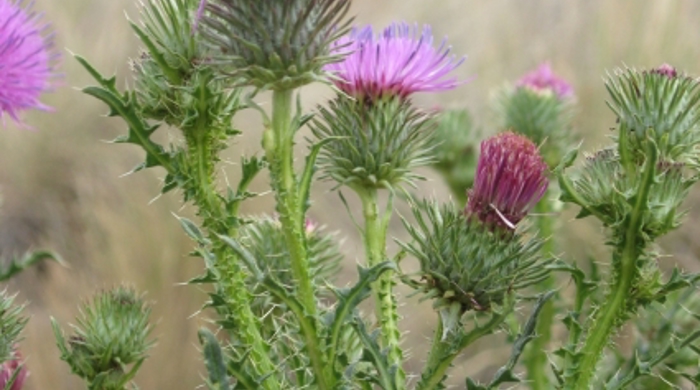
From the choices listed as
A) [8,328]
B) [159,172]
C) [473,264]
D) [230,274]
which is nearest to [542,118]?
[473,264]

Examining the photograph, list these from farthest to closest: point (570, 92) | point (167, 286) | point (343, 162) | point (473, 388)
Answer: point (167, 286)
point (570, 92)
point (343, 162)
point (473, 388)

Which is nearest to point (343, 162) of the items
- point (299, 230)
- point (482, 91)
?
point (299, 230)

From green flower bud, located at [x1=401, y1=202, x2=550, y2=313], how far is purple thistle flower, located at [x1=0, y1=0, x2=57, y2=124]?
1.45 metres

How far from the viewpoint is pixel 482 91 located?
407 inches

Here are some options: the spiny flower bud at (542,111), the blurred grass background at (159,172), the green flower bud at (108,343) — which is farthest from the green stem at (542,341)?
the green flower bud at (108,343)

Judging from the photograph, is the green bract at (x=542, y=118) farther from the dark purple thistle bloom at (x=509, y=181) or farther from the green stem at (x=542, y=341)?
the dark purple thistle bloom at (x=509, y=181)

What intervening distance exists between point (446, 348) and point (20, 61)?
5.85 feet

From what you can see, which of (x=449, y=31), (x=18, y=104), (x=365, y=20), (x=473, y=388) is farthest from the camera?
(x=449, y=31)

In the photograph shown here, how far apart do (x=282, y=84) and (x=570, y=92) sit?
3244 millimetres

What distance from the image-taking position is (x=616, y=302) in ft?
6.43

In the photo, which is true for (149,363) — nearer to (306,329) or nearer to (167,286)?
(167,286)

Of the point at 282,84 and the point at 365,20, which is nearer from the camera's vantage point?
the point at 282,84

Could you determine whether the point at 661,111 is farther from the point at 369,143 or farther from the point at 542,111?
the point at 542,111

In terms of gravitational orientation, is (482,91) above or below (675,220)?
above
